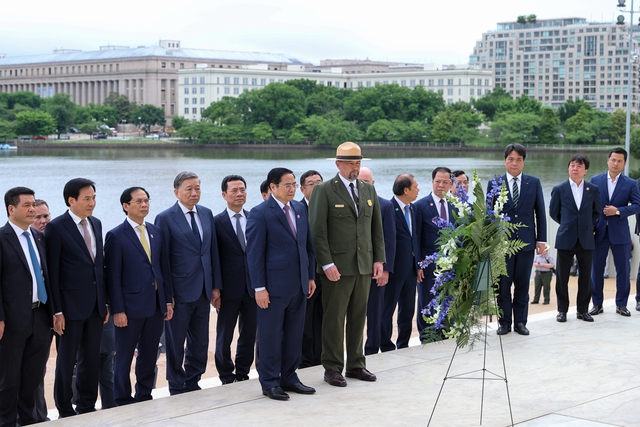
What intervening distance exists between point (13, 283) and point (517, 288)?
5.30 m

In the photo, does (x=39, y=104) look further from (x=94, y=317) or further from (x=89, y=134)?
(x=94, y=317)

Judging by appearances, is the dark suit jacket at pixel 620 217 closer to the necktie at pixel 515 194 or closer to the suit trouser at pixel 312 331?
the necktie at pixel 515 194

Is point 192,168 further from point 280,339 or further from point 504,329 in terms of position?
point 280,339

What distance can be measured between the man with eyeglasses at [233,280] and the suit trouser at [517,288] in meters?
A: 2.81

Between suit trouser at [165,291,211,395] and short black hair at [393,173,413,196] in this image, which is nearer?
suit trouser at [165,291,211,395]

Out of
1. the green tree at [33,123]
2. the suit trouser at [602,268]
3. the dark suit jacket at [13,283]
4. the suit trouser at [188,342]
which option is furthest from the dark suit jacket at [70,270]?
the green tree at [33,123]

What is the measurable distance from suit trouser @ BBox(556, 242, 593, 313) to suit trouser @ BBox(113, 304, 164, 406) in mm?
4933

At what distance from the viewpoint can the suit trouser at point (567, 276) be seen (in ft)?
33.4

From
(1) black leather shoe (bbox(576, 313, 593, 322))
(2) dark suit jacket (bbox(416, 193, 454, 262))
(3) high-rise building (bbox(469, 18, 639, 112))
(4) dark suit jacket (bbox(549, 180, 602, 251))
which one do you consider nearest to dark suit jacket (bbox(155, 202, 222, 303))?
(2) dark suit jacket (bbox(416, 193, 454, 262))

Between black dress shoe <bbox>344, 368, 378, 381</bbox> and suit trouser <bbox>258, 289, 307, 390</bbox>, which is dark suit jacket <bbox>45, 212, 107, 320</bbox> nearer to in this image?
suit trouser <bbox>258, 289, 307, 390</bbox>

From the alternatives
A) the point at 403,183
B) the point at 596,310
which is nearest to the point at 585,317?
the point at 596,310

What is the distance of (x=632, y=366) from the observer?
321 inches

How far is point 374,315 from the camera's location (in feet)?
29.0

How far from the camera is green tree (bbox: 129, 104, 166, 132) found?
5778 inches
